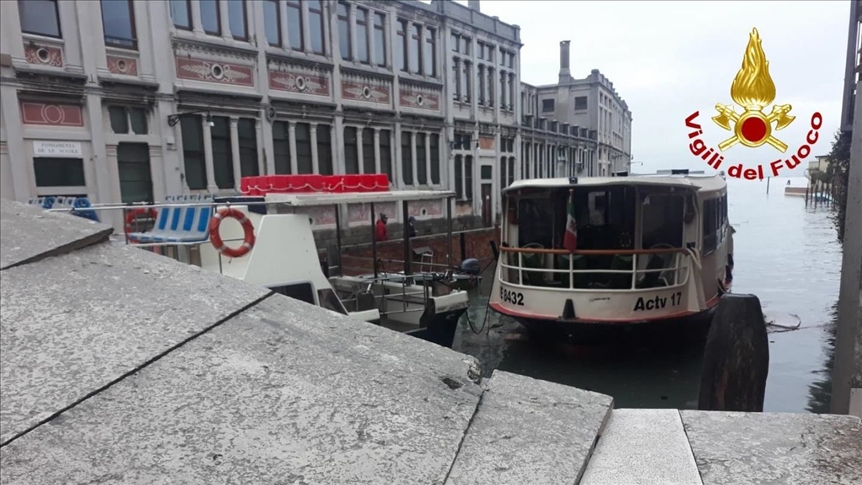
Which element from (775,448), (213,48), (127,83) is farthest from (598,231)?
(127,83)

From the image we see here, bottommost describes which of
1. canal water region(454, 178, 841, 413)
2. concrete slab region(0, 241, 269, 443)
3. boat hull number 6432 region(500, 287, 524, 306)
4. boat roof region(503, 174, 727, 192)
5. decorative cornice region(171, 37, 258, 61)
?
canal water region(454, 178, 841, 413)

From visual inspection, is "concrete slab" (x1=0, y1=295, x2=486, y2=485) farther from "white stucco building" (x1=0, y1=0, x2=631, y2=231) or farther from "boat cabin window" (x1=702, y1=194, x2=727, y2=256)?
"white stucco building" (x1=0, y1=0, x2=631, y2=231)

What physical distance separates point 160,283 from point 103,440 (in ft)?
4.34

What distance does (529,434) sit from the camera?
1844 mm

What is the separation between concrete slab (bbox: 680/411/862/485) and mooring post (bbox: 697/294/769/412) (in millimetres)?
1513

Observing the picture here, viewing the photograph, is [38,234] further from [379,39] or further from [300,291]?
[379,39]

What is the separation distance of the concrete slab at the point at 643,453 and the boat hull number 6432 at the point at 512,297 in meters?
7.40

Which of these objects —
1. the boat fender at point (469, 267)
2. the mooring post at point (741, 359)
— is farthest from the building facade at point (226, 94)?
the mooring post at point (741, 359)

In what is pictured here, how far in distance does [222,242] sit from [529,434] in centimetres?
674

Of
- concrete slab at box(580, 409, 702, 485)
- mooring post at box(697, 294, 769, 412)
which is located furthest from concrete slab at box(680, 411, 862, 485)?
mooring post at box(697, 294, 769, 412)

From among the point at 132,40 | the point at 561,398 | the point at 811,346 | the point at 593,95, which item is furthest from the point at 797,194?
the point at 561,398

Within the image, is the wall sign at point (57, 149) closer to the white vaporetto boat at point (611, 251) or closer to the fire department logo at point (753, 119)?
the white vaporetto boat at point (611, 251)

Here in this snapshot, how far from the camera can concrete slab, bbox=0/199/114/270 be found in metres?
3.04

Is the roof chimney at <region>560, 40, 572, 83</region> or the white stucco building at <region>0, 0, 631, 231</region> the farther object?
the roof chimney at <region>560, 40, 572, 83</region>
